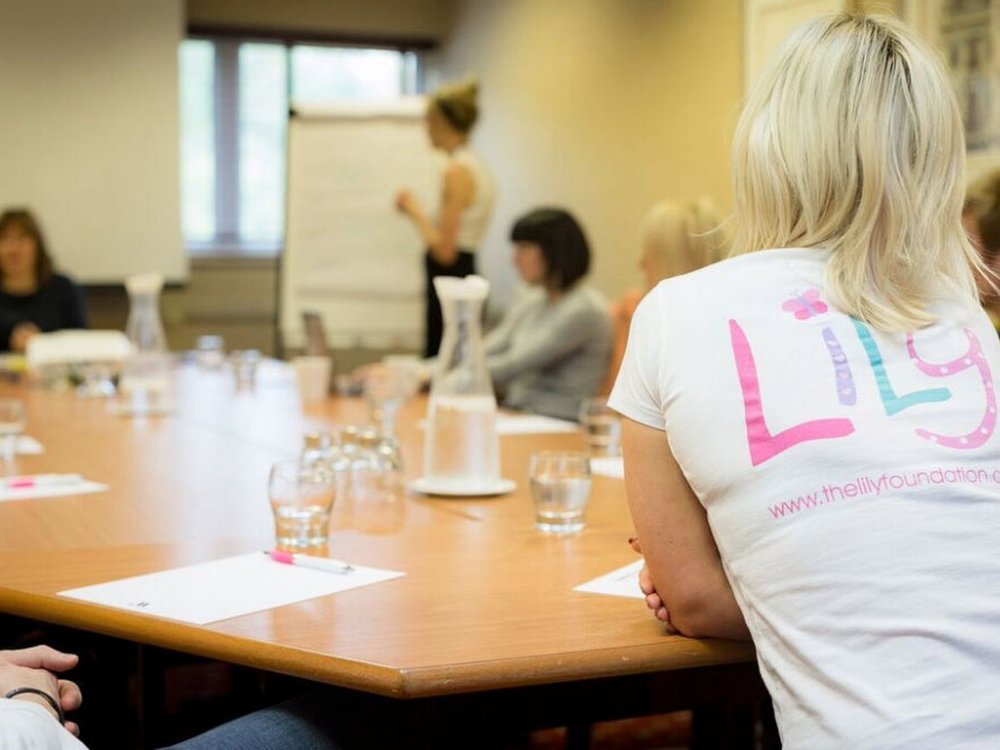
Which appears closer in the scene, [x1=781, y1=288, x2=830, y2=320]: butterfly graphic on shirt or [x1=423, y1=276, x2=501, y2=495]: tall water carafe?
[x1=781, y1=288, x2=830, y2=320]: butterfly graphic on shirt

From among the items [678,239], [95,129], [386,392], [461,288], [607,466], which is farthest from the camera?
[95,129]

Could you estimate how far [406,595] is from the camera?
1512 millimetres

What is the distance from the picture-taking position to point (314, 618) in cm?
140

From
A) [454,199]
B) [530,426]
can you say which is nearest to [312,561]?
[530,426]

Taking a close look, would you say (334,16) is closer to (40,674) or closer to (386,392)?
(386,392)

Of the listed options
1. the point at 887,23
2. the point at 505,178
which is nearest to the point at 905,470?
the point at 887,23

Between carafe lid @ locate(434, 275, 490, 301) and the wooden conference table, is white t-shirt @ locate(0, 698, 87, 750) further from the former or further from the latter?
carafe lid @ locate(434, 275, 490, 301)

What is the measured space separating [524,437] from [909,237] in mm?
1672

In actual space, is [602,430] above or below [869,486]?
below

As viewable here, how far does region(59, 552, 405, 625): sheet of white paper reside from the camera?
1.43 meters

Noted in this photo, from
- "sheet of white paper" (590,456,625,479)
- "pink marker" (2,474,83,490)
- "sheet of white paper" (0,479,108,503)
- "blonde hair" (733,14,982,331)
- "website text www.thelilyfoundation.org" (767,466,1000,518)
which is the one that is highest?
"blonde hair" (733,14,982,331)

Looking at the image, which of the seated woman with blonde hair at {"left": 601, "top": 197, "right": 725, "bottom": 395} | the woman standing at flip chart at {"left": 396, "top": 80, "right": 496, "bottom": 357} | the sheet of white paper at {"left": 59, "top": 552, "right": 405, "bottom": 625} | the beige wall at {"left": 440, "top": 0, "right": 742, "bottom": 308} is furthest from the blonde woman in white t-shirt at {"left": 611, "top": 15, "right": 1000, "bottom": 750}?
the woman standing at flip chart at {"left": 396, "top": 80, "right": 496, "bottom": 357}

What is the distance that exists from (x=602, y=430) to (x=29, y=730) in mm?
1740

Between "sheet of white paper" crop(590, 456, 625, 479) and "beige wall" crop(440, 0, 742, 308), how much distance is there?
7.29ft
